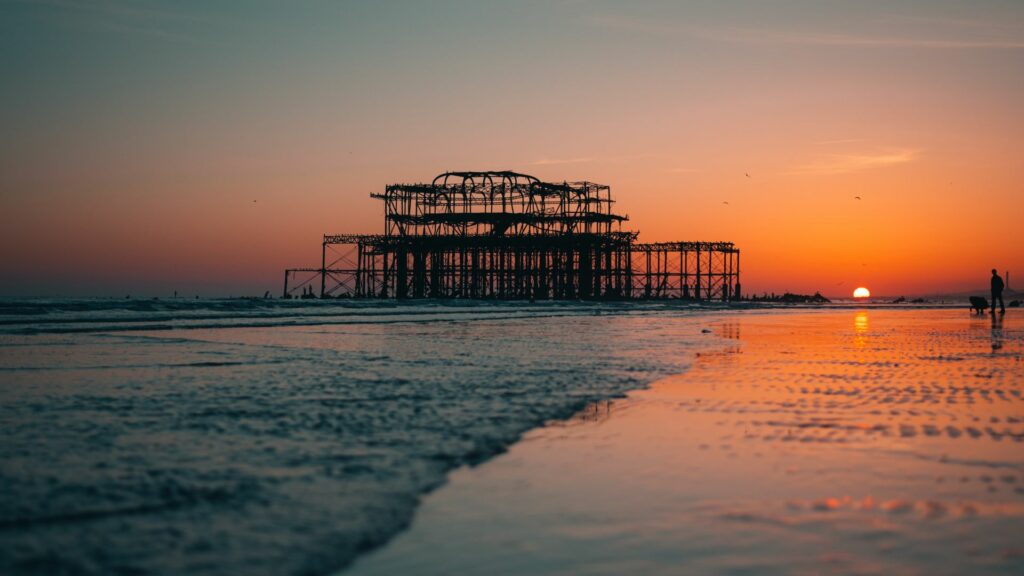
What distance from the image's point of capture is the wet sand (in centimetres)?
342

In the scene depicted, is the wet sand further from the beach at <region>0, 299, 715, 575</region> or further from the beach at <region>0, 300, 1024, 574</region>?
the beach at <region>0, 299, 715, 575</region>

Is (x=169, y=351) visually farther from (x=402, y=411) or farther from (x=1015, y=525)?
(x=1015, y=525)

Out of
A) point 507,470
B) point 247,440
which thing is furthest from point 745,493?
point 247,440

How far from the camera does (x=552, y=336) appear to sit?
19.1 metres

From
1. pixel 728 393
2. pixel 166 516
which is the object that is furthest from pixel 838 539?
pixel 728 393

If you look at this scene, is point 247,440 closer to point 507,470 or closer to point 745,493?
point 507,470

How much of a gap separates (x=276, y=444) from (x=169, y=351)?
8.96 meters

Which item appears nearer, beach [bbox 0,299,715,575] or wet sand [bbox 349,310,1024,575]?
wet sand [bbox 349,310,1024,575]

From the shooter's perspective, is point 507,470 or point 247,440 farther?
point 247,440

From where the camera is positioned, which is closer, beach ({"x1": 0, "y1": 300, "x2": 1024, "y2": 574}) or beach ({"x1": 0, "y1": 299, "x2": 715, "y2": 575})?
beach ({"x1": 0, "y1": 300, "x2": 1024, "y2": 574})

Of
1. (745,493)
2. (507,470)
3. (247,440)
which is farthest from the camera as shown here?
(247,440)

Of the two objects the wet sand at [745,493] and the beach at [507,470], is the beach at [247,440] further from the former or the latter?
the wet sand at [745,493]

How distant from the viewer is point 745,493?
448cm

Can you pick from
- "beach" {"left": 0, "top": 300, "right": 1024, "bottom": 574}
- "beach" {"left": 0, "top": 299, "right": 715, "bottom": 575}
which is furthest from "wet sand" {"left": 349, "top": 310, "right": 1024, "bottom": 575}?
"beach" {"left": 0, "top": 299, "right": 715, "bottom": 575}
